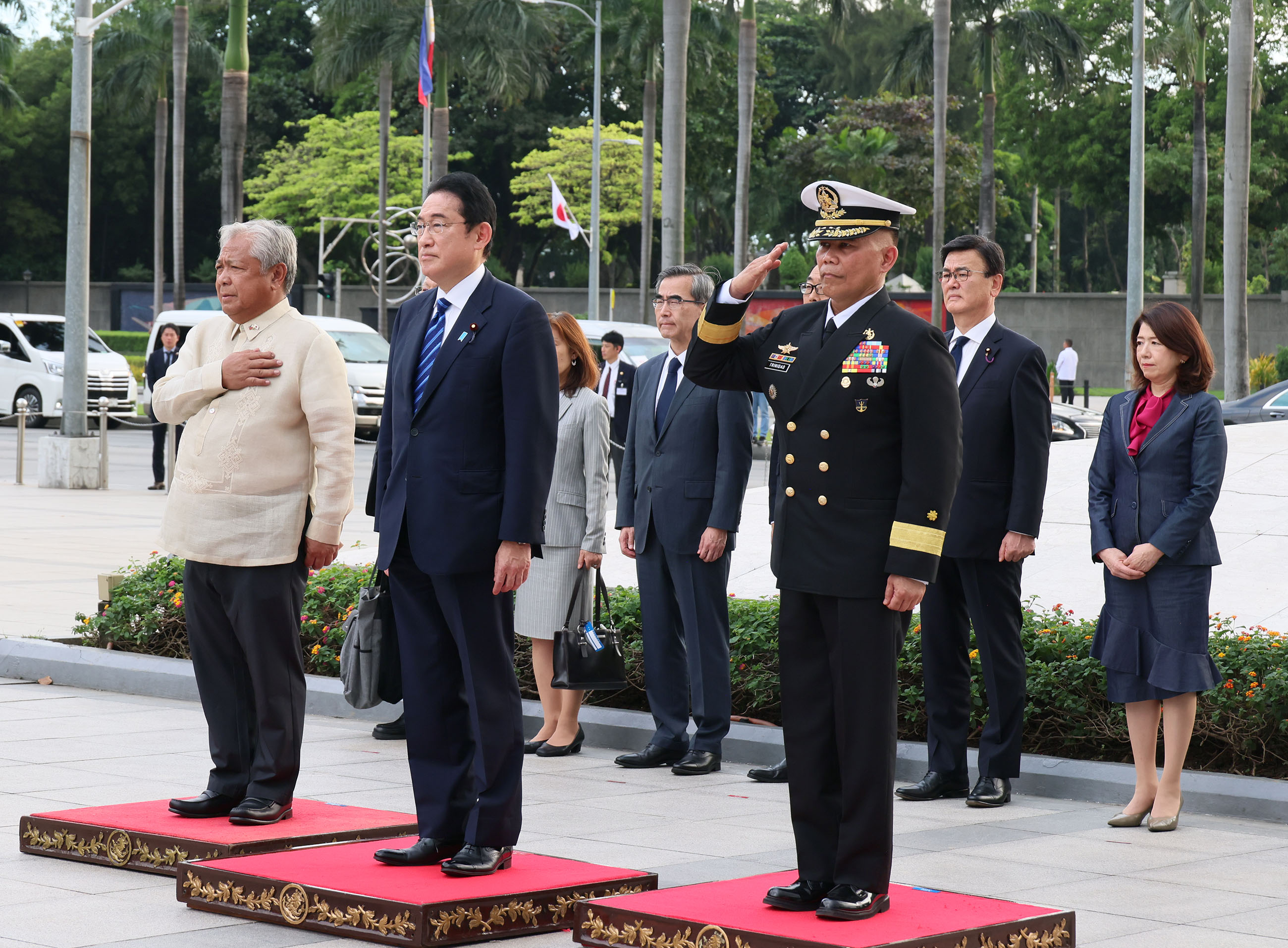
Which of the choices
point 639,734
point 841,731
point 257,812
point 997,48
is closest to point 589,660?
point 639,734

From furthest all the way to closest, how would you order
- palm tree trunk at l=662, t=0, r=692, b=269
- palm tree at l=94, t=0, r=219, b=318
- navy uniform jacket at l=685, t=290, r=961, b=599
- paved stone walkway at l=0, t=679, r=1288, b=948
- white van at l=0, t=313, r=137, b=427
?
palm tree at l=94, t=0, r=219, b=318, white van at l=0, t=313, r=137, b=427, palm tree trunk at l=662, t=0, r=692, b=269, paved stone walkway at l=0, t=679, r=1288, b=948, navy uniform jacket at l=685, t=290, r=961, b=599

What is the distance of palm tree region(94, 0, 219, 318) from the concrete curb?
42.3 meters

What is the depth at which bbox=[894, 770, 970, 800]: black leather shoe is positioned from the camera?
22.4 ft

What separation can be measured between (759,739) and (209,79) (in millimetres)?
57783

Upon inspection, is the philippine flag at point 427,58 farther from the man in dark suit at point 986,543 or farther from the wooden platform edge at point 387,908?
the wooden platform edge at point 387,908

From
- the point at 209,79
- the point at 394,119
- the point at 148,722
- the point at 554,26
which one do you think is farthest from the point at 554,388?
the point at 209,79

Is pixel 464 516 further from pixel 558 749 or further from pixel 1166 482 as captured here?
pixel 558 749

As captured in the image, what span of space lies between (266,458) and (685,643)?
2.61 meters

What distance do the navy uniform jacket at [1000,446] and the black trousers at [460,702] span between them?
2.32 metres

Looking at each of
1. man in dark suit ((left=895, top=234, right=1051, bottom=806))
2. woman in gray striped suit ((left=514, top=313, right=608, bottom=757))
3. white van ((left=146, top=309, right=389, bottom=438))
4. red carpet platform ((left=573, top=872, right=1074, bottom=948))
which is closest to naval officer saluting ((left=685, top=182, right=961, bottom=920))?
red carpet platform ((left=573, top=872, right=1074, bottom=948))

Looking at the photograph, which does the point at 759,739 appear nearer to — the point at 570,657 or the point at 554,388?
the point at 570,657

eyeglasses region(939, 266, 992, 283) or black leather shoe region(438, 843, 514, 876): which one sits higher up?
eyeglasses region(939, 266, 992, 283)

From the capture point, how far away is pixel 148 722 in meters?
8.24

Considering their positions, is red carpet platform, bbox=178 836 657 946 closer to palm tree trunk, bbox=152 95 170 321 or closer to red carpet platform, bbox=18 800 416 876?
red carpet platform, bbox=18 800 416 876
